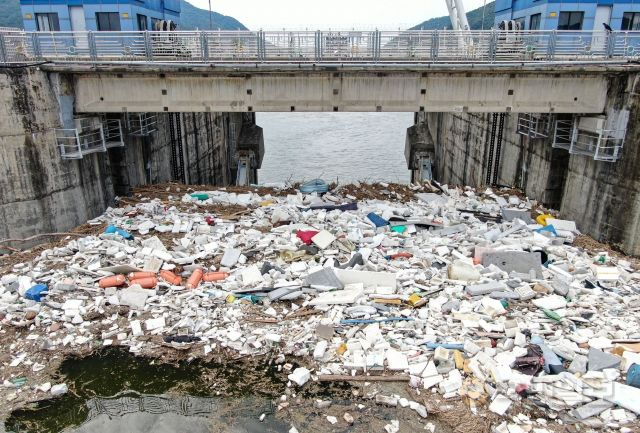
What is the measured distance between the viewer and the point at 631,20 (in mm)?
22547

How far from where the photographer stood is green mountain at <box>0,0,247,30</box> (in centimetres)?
8844

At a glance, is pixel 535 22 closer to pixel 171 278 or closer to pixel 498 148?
pixel 498 148

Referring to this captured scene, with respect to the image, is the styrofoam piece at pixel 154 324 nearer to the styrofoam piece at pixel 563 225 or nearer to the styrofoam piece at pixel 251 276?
the styrofoam piece at pixel 251 276

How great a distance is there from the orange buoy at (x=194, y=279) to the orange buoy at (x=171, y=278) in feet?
0.87

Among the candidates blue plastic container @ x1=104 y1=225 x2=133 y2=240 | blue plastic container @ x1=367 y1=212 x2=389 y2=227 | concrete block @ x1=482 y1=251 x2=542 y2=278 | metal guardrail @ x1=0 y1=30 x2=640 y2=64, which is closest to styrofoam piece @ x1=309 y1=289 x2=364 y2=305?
concrete block @ x1=482 y1=251 x2=542 y2=278

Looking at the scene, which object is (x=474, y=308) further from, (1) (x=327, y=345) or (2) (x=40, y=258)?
(2) (x=40, y=258)

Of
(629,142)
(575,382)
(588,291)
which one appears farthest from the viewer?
(629,142)

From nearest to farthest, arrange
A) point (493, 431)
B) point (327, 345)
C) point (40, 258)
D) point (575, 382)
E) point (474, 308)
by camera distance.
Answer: point (493, 431), point (575, 382), point (327, 345), point (474, 308), point (40, 258)

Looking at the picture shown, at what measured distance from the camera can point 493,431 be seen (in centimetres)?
733

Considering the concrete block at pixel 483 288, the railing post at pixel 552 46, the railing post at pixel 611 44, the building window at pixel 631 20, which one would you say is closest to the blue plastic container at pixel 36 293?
the concrete block at pixel 483 288

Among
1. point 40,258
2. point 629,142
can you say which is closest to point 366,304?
point 40,258

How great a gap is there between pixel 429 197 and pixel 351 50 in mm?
6837

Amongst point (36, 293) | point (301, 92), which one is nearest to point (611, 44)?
point (301, 92)

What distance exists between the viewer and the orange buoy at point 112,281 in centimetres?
1149
